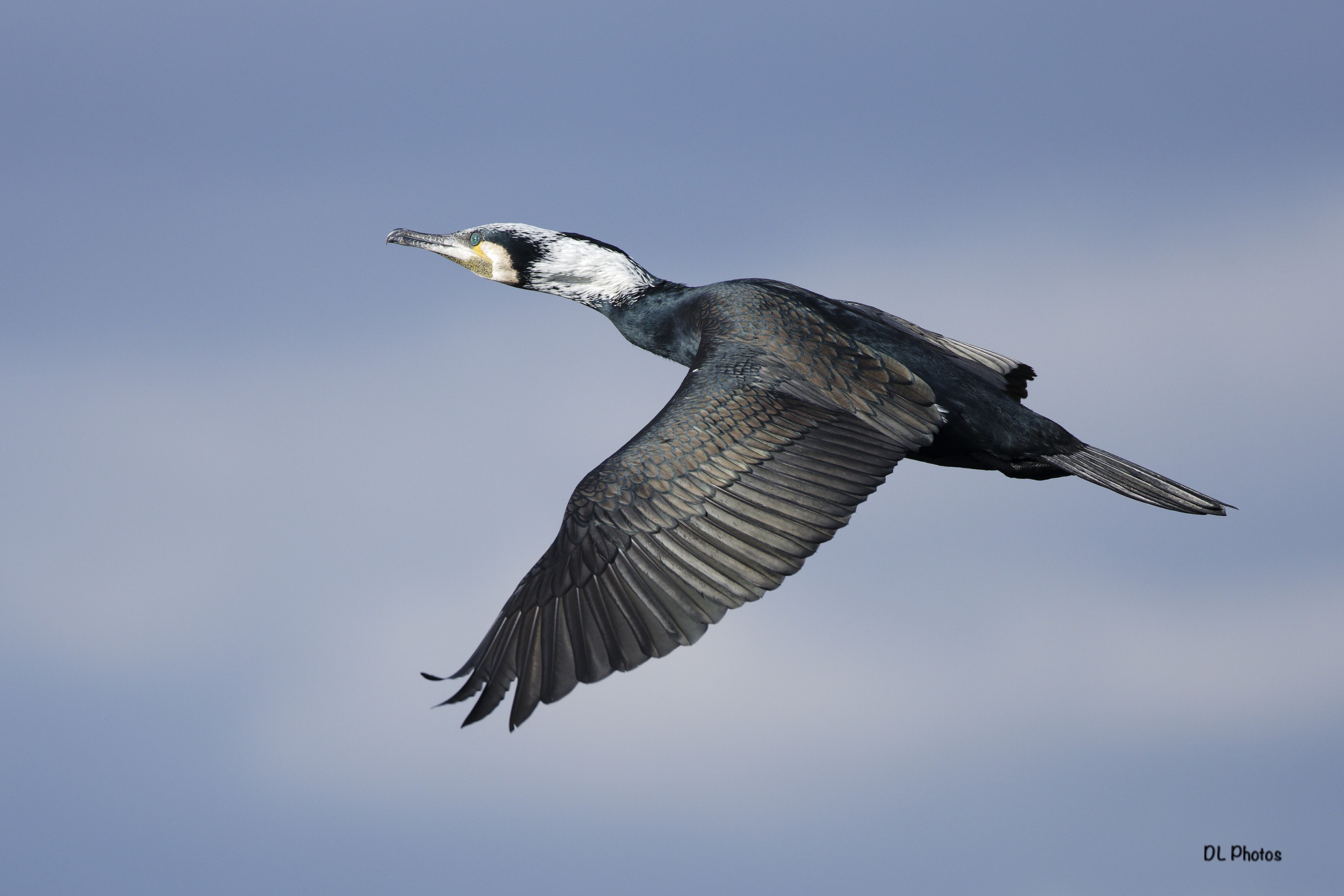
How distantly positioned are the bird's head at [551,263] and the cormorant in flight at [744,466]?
1.49 ft

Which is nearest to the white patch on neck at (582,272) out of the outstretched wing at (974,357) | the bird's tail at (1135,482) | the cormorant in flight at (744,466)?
the cormorant in flight at (744,466)

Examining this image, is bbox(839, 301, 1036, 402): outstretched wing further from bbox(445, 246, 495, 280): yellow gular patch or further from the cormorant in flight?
bbox(445, 246, 495, 280): yellow gular patch

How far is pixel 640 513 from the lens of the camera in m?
6.09

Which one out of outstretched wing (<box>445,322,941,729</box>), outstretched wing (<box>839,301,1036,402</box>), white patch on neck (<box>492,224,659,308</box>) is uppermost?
white patch on neck (<box>492,224,659,308</box>)

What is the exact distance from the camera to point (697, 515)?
6.09 meters

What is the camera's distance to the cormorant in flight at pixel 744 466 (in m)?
5.73

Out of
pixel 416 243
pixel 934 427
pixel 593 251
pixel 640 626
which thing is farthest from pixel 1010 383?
pixel 416 243

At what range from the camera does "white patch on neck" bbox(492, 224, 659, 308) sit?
8891 mm

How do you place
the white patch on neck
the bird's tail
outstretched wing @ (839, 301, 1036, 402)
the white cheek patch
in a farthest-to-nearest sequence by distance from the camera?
the white cheek patch
the white patch on neck
outstretched wing @ (839, 301, 1036, 402)
the bird's tail

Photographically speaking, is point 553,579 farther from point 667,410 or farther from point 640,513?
point 667,410

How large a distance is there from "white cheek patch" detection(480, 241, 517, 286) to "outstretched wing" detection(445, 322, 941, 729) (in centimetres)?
280

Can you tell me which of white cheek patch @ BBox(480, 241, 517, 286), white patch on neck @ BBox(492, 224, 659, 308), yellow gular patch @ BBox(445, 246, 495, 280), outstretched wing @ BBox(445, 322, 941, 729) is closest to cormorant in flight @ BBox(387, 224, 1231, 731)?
outstretched wing @ BBox(445, 322, 941, 729)

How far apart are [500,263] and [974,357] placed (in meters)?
3.47

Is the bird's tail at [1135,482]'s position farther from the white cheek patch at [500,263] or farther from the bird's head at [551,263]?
the white cheek patch at [500,263]
